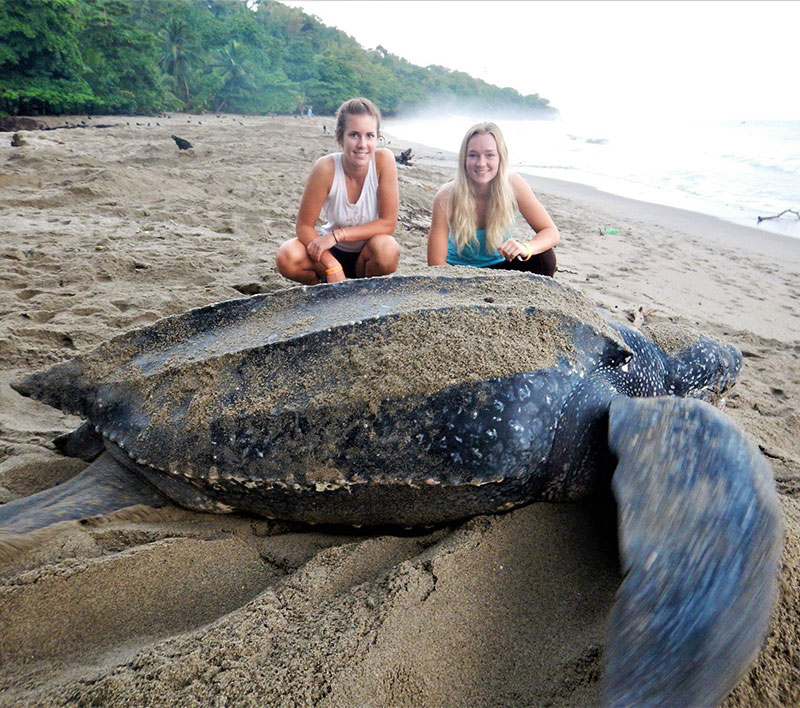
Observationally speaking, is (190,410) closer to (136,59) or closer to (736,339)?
(736,339)

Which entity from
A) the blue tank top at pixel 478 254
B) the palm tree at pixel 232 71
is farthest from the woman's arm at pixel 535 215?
the palm tree at pixel 232 71

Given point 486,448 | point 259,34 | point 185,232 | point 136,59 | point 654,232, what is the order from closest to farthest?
point 486,448 → point 185,232 → point 654,232 → point 136,59 → point 259,34

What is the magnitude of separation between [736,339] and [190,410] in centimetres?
271

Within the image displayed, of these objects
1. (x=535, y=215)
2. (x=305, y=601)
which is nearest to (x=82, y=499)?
(x=305, y=601)

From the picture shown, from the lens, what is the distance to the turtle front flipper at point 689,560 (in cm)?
77

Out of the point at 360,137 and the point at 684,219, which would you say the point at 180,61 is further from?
the point at 360,137

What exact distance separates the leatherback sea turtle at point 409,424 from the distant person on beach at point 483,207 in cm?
105

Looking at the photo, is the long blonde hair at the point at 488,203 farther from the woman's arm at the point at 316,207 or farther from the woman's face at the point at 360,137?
the woman's arm at the point at 316,207

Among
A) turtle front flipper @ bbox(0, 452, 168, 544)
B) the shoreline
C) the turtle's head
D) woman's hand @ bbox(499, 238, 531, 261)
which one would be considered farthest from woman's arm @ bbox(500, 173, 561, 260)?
the shoreline

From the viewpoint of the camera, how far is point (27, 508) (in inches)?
49.3

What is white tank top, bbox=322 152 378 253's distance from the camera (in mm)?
2478

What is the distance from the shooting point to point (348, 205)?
99.8 inches

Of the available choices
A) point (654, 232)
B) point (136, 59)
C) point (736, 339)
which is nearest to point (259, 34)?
point (136, 59)

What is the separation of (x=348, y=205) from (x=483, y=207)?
671 mm
